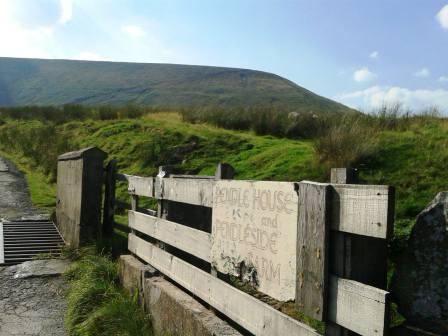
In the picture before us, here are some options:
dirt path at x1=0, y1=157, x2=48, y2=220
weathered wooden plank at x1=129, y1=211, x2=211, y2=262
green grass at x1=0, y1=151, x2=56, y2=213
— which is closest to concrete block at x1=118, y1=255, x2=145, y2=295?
weathered wooden plank at x1=129, y1=211, x2=211, y2=262

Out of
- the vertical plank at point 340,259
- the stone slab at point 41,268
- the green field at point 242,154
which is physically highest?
the green field at point 242,154

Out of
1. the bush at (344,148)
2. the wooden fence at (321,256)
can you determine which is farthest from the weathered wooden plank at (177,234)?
the bush at (344,148)

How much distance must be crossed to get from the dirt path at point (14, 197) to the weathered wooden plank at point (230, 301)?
21.4 ft

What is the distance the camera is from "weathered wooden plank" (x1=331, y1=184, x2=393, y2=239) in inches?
85.1

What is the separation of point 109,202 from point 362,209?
587 cm

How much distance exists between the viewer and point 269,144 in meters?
13.4

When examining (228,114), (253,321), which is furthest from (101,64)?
(253,321)

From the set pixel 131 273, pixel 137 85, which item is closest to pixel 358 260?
pixel 131 273

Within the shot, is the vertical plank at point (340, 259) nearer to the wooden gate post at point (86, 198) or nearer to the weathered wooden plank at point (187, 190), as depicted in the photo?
the weathered wooden plank at point (187, 190)

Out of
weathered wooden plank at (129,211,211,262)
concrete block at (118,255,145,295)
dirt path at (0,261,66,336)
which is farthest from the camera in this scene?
concrete block at (118,255,145,295)

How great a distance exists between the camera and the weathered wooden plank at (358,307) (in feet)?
7.00

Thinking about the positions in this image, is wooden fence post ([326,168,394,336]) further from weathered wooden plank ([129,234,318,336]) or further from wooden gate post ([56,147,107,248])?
wooden gate post ([56,147,107,248])

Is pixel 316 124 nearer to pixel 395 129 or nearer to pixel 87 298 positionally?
pixel 395 129

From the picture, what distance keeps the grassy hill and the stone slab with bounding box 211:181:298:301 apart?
2654 inches
